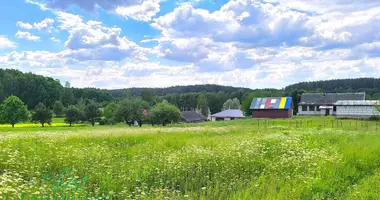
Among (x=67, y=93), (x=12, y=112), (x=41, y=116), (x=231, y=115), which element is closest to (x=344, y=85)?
(x=231, y=115)

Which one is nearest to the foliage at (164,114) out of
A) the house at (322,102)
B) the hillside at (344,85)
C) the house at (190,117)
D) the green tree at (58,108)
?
the house at (190,117)

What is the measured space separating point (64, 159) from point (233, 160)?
6437mm

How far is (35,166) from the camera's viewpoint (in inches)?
408

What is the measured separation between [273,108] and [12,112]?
59.4 metres

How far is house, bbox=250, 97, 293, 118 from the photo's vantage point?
67.6m

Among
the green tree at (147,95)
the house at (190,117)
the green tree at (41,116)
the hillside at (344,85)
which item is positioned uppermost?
the hillside at (344,85)

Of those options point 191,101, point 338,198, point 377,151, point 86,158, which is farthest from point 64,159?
point 191,101

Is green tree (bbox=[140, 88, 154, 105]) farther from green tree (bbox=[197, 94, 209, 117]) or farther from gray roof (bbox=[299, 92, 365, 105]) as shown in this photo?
gray roof (bbox=[299, 92, 365, 105])

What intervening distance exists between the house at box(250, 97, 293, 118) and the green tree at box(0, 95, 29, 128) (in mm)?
54406

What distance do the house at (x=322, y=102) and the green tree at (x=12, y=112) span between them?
7164 cm

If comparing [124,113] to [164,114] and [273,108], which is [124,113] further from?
[273,108]

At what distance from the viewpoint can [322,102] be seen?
83312 mm

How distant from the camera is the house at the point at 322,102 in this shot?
81.6 meters

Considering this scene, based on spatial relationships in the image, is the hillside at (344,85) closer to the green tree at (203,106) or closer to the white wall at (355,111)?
the green tree at (203,106)
